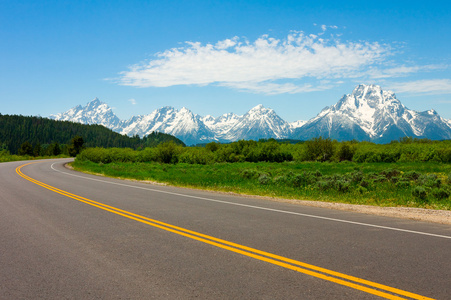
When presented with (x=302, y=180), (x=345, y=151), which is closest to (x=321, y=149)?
(x=345, y=151)

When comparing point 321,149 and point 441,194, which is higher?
point 321,149

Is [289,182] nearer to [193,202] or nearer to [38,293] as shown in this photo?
[193,202]

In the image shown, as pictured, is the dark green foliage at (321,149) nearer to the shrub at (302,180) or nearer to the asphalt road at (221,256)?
the shrub at (302,180)

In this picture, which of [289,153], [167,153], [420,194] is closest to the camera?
[420,194]

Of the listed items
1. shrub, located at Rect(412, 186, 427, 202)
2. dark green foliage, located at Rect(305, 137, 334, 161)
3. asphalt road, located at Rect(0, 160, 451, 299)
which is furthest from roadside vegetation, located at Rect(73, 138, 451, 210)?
asphalt road, located at Rect(0, 160, 451, 299)

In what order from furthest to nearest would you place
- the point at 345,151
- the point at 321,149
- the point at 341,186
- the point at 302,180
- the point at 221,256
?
the point at 321,149 → the point at 345,151 → the point at 302,180 → the point at 341,186 → the point at 221,256

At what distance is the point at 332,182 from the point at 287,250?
13.1 metres

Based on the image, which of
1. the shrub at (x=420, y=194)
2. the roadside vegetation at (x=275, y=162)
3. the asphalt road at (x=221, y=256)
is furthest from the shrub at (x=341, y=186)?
the asphalt road at (x=221, y=256)

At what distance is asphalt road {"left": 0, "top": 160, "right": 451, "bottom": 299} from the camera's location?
14.7 feet

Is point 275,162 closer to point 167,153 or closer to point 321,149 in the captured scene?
point 321,149

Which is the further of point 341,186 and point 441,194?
point 341,186

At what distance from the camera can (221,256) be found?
5898 millimetres

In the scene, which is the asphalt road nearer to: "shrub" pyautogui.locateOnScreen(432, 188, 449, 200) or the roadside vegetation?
"shrub" pyautogui.locateOnScreen(432, 188, 449, 200)

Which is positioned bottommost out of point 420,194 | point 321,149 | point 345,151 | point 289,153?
point 420,194
